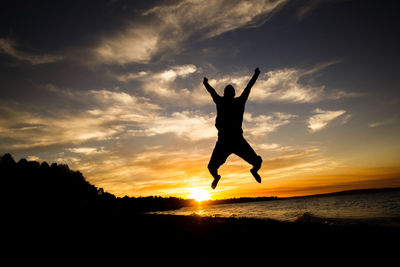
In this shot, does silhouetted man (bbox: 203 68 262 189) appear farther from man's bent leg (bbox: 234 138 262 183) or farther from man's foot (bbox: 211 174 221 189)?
man's foot (bbox: 211 174 221 189)

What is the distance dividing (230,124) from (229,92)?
2.70 feet

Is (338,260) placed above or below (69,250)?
below

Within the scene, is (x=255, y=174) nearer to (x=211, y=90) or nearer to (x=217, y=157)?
(x=217, y=157)

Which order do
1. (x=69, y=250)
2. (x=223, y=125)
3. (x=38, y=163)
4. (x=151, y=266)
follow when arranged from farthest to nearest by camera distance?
(x=38, y=163), (x=69, y=250), (x=223, y=125), (x=151, y=266)

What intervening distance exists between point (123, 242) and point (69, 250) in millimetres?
1506

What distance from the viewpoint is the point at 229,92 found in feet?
18.0

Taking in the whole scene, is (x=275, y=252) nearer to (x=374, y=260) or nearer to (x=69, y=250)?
(x=374, y=260)

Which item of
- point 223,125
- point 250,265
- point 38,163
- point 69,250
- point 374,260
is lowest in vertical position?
point 374,260

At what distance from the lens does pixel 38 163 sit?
6469cm

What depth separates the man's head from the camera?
5.46 metres

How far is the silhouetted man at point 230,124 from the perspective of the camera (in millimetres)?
5418

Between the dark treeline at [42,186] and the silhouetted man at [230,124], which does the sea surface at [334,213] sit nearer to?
the silhouetted man at [230,124]

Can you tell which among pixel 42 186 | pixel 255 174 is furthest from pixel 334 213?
pixel 42 186

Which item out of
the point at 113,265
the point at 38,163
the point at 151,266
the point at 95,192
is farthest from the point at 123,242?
the point at 95,192
